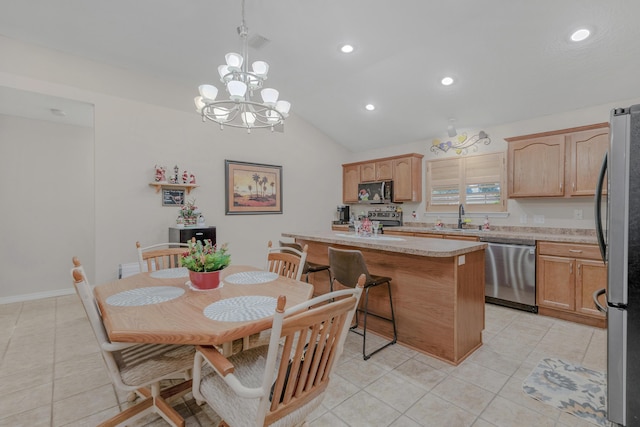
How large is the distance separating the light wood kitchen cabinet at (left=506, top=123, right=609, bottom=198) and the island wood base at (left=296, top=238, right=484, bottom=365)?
1.77 meters

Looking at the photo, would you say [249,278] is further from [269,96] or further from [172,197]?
[172,197]

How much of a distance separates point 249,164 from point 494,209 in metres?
3.83

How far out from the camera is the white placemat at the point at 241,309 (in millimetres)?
1351

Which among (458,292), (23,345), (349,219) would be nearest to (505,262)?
(458,292)

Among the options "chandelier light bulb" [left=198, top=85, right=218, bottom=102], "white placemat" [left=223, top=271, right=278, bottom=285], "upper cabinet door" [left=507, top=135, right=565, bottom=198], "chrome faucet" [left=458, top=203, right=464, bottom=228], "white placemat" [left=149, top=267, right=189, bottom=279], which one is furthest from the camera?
"chrome faucet" [left=458, top=203, right=464, bottom=228]

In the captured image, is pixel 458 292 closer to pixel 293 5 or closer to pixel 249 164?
pixel 293 5

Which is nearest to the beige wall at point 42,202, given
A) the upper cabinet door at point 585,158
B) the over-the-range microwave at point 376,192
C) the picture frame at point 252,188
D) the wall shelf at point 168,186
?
the wall shelf at point 168,186

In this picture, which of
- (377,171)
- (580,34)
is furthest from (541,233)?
(377,171)

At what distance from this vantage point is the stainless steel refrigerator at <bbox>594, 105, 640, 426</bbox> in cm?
113

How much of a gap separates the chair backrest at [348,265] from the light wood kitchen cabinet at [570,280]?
7.40 feet

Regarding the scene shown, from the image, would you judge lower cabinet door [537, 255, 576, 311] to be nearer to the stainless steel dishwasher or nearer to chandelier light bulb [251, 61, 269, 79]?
the stainless steel dishwasher

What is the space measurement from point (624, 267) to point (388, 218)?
4368 mm

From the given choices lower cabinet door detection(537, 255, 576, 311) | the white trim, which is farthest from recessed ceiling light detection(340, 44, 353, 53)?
the white trim

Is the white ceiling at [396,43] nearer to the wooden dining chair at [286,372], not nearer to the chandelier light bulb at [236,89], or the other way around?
the chandelier light bulb at [236,89]
